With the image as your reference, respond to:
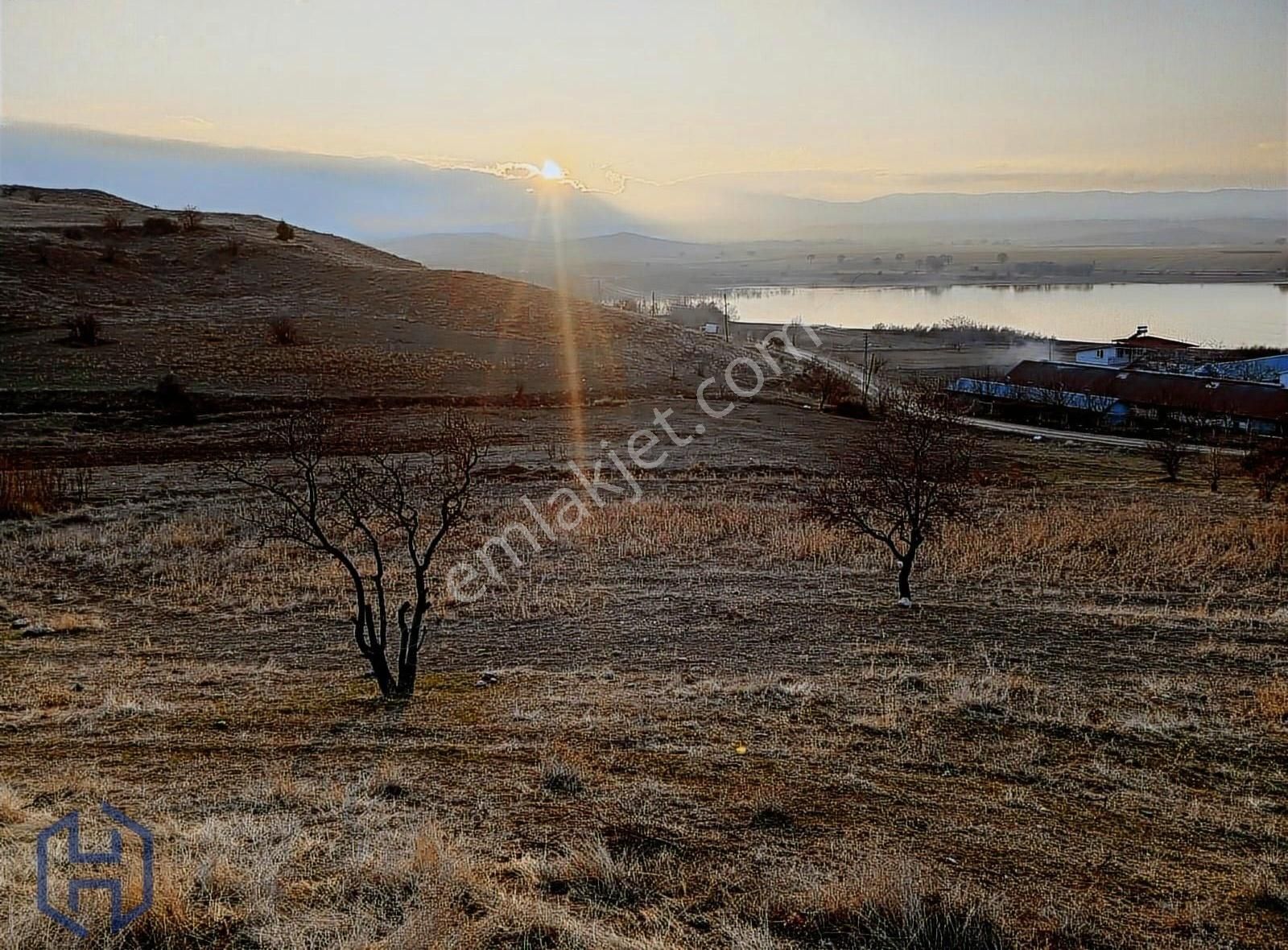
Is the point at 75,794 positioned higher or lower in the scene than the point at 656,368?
lower

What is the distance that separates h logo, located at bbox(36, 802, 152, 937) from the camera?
4152 millimetres

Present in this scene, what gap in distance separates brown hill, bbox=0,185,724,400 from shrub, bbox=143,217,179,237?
27 centimetres

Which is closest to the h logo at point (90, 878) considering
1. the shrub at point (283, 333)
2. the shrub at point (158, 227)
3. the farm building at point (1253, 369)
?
the shrub at point (283, 333)

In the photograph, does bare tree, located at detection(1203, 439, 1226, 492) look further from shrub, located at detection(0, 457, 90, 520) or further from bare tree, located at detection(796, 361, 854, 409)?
shrub, located at detection(0, 457, 90, 520)

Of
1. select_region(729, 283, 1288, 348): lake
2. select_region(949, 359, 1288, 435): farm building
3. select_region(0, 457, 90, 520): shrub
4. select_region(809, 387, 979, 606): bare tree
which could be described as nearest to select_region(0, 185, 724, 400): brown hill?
select_region(0, 457, 90, 520): shrub

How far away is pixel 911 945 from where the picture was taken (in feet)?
13.6

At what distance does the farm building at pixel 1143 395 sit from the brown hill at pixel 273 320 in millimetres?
21073

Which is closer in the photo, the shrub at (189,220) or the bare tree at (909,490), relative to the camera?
the bare tree at (909,490)

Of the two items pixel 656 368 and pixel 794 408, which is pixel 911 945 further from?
pixel 656 368

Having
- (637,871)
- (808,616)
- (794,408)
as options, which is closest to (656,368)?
(794,408)

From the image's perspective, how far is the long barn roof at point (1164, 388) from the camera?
49750 millimetres

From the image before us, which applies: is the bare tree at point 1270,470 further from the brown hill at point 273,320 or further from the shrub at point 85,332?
the shrub at point 85,332

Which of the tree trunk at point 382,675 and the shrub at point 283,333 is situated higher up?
the shrub at point 283,333

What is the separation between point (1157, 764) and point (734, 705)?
11.5 feet
